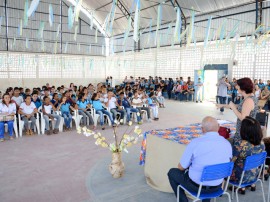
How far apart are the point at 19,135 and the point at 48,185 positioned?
3.12 m

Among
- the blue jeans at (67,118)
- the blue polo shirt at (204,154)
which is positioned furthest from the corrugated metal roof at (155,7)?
the blue polo shirt at (204,154)

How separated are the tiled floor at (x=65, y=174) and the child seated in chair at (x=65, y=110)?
1077mm

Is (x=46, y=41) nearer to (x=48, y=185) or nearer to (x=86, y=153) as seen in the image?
(x=86, y=153)

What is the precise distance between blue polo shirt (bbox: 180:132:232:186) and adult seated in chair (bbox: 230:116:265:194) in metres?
0.50

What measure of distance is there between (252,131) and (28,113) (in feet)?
17.4

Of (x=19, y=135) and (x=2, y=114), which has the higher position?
(x=2, y=114)

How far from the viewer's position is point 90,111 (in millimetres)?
7367

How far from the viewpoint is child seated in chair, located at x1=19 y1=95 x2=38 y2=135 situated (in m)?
6.19

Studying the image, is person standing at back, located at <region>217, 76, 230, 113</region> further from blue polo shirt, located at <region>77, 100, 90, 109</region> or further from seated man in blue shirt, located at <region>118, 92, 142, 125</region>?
blue polo shirt, located at <region>77, 100, 90, 109</region>

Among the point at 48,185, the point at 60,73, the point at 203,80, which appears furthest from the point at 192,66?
the point at 48,185

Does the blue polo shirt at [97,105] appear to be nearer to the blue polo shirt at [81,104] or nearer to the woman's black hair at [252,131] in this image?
the blue polo shirt at [81,104]

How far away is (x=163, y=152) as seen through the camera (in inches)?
131

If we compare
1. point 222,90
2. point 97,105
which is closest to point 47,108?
point 97,105

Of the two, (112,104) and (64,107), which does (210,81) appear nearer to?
(112,104)
